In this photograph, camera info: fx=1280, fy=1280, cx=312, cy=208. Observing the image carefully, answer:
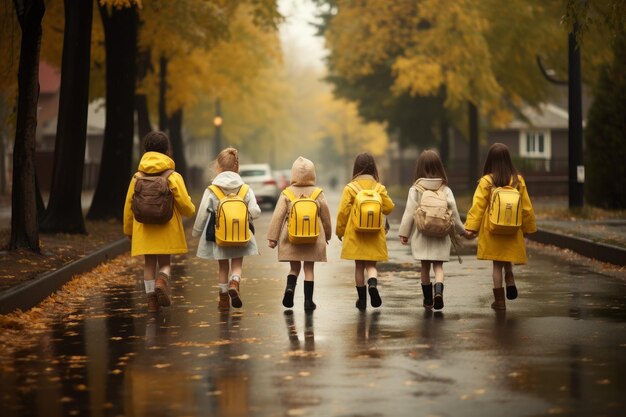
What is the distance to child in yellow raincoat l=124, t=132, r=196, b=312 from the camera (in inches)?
493

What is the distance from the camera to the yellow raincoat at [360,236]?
12547mm

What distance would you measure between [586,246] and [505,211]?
7921 mm

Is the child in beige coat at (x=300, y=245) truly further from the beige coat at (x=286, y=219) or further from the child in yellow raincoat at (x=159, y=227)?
the child in yellow raincoat at (x=159, y=227)

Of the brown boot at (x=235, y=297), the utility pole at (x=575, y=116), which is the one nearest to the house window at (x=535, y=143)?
the utility pole at (x=575, y=116)

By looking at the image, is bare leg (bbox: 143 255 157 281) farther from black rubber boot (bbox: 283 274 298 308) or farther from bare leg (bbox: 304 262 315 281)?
bare leg (bbox: 304 262 315 281)

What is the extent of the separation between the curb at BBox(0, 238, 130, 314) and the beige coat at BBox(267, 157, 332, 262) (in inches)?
98.9

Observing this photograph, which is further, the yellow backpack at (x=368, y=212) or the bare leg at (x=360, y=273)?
the bare leg at (x=360, y=273)

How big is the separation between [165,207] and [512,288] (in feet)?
11.6

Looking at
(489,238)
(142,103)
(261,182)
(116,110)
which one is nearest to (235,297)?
(489,238)

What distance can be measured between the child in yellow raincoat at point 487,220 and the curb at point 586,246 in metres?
5.35

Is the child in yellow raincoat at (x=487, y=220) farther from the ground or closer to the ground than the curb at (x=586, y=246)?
farther from the ground

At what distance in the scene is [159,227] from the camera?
12.6m

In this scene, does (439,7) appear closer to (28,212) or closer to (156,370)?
(28,212)

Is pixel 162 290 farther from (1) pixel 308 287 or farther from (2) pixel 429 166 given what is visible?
(2) pixel 429 166
